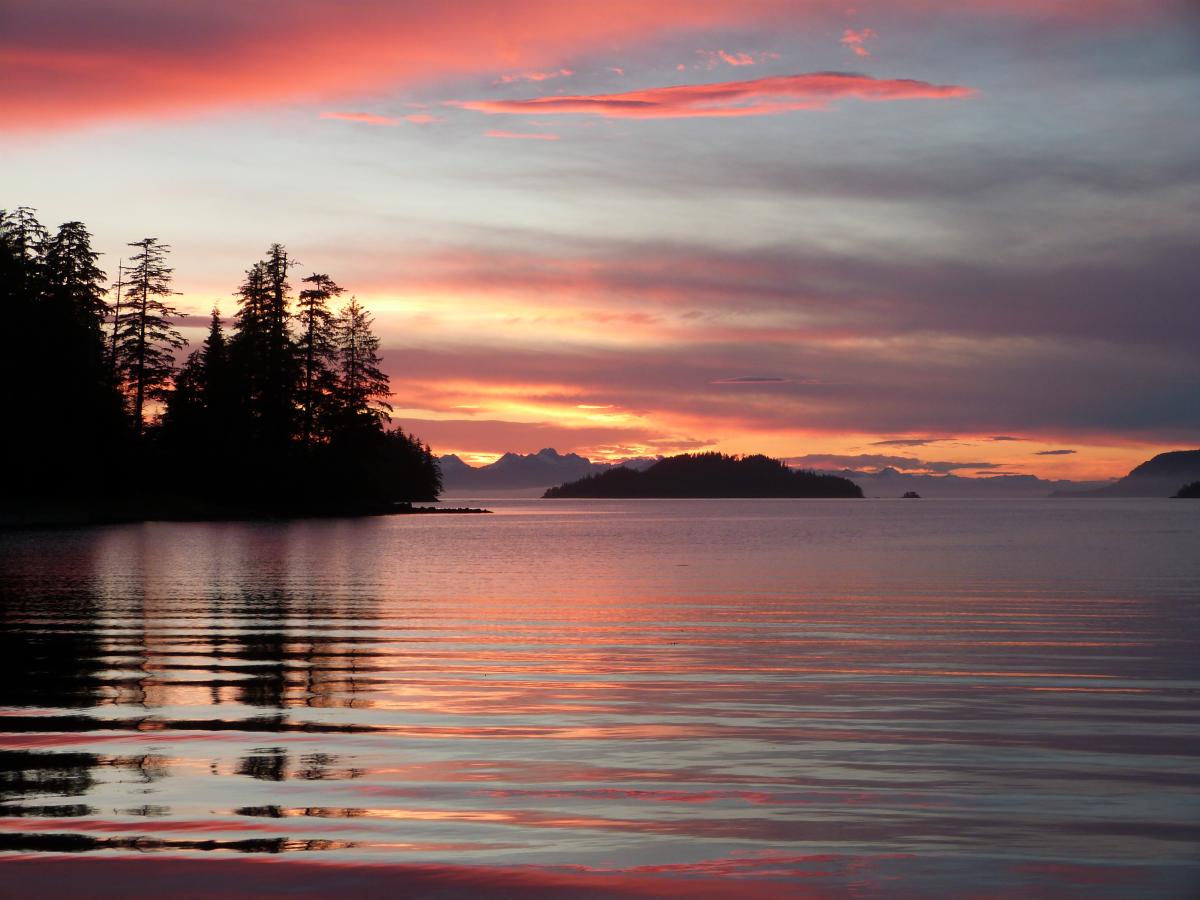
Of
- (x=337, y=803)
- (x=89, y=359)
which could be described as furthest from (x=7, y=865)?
(x=89, y=359)

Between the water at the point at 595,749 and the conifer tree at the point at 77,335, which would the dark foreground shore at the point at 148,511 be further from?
the water at the point at 595,749

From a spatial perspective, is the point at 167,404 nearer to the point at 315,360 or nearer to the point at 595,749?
the point at 315,360

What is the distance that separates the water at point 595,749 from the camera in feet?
31.1

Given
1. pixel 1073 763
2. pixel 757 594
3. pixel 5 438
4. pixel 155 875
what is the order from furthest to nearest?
1. pixel 5 438
2. pixel 757 594
3. pixel 1073 763
4. pixel 155 875

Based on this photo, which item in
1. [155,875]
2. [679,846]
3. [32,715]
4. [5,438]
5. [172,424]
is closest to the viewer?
[155,875]

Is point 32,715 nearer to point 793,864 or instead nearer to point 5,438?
point 793,864

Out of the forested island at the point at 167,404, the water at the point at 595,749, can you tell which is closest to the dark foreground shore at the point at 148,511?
the forested island at the point at 167,404

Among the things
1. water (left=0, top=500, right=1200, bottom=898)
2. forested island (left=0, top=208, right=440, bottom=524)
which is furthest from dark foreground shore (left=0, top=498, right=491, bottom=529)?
water (left=0, top=500, right=1200, bottom=898)

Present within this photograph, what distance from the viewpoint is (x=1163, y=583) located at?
44031 mm

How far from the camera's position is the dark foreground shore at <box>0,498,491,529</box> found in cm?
8600

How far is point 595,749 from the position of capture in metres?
14.1

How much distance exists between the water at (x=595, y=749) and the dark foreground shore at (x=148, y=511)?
5794 centimetres

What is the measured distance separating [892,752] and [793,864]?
15.7 feet

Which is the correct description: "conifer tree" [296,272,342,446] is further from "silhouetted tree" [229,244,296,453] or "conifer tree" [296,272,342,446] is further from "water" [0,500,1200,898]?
"water" [0,500,1200,898]
